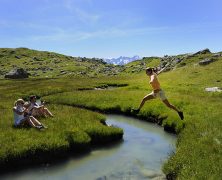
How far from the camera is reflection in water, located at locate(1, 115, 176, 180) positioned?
18.5 meters

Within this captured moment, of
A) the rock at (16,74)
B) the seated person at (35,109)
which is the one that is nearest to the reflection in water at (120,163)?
the seated person at (35,109)

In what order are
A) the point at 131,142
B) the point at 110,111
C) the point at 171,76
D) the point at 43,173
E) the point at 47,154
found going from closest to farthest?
the point at 43,173 → the point at 47,154 → the point at 131,142 → the point at 110,111 → the point at 171,76

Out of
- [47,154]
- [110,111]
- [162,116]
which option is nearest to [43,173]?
[47,154]

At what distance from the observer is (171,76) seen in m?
75.1

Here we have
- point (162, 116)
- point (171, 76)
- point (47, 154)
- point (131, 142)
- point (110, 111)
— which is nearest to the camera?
point (47, 154)

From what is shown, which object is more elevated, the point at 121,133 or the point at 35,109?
the point at 35,109

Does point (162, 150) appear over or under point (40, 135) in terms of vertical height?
under

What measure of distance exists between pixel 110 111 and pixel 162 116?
836cm

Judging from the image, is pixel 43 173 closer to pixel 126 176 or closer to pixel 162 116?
pixel 126 176

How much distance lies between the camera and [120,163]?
20672mm

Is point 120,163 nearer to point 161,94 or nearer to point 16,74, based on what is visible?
point 161,94

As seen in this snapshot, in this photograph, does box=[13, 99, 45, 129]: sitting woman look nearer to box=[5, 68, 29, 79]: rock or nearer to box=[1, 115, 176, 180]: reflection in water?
box=[1, 115, 176, 180]: reflection in water

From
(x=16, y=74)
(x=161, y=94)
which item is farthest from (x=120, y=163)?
(x=16, y=74)

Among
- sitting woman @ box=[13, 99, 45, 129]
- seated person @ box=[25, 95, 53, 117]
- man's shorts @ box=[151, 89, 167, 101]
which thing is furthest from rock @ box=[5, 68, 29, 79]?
man's shorts @ box=[151, 89, 167, 101]
